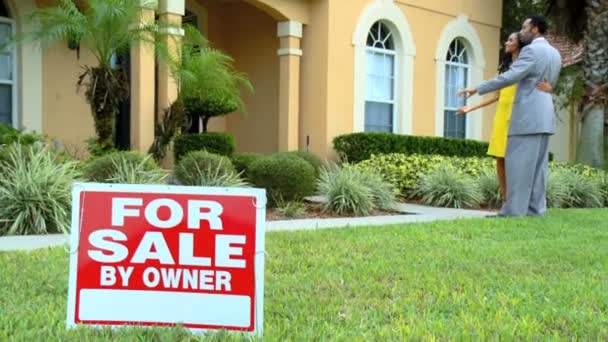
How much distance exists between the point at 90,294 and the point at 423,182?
815 cm

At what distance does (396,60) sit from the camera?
13.9 m

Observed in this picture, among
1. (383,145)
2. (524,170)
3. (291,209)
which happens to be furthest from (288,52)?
(524,170)

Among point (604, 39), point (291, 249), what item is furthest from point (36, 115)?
point (604, 39)

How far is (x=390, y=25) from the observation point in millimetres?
13758

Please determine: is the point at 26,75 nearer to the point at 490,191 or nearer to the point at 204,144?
the point at 204,144

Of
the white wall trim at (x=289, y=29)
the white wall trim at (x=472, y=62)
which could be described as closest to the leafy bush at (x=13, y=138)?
the white wall trim at (x=289, y=29)

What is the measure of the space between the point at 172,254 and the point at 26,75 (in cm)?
912

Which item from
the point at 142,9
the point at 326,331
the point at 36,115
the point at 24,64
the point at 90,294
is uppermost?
the point at 142,9

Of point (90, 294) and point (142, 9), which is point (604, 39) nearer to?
point (142, 9)

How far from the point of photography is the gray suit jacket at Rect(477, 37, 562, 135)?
23.0ft

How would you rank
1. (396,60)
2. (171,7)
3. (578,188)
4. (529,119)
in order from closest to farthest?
(529,119)
(171,7)
(578,188)
(396,60)

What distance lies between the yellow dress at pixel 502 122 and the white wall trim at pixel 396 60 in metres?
5.55

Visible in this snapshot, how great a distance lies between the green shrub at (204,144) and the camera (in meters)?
10.2

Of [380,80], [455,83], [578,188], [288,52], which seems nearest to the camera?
[578,188]
